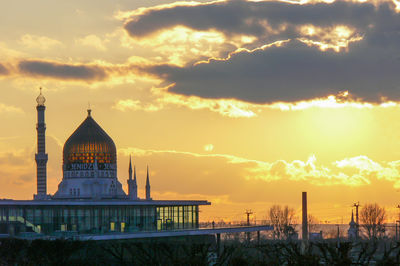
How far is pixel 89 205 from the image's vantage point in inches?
5172

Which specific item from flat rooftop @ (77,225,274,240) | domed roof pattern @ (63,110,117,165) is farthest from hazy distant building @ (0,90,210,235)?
flat rooftop @ (77,225,274,240)

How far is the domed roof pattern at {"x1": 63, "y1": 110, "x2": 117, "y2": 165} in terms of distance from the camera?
18625cm

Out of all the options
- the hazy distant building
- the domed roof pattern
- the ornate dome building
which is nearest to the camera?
the hazy distant building

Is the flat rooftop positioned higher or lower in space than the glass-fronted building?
lower

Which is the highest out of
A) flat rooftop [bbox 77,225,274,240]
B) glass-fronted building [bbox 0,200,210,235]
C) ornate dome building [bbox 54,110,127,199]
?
ornate dome building [bbox 54,110,127,199]

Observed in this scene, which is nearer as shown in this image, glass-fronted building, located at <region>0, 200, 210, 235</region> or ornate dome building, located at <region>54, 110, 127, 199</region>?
glass-fronted building, located at <region>0, 200, 210, 235</region>

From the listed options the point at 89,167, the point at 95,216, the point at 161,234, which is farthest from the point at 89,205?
the point at 89,167

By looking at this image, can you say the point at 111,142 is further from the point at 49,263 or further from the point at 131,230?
the point at 49,263

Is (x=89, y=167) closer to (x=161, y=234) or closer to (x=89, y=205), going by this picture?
(x=161, y=234)

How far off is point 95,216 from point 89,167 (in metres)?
55.0

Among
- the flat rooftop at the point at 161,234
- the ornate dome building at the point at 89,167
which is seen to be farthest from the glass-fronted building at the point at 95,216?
the ornate dome building at the point at 89,167

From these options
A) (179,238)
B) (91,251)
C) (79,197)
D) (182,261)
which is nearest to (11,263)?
(91,251)

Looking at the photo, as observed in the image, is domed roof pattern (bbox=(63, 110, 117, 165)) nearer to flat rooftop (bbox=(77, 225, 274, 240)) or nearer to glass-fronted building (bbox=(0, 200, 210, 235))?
glass-fronted building (bbox=(0, 200, 210, 235))

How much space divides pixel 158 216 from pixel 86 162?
4524cm
